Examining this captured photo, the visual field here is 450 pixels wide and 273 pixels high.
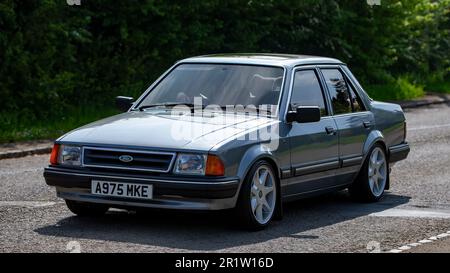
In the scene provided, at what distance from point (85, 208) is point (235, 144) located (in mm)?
1664

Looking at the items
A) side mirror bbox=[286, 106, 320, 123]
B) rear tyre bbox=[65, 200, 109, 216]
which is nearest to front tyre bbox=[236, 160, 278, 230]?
side mirror bbox=[286, 106, 320, 123]

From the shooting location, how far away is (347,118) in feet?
38.0

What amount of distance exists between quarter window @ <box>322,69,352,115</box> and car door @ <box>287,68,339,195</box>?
204mm

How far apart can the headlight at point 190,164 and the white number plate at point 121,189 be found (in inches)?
11.8

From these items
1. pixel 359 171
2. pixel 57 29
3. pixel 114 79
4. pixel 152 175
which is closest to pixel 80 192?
pixel 152 175

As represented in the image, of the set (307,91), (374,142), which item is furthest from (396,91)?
(307,91)

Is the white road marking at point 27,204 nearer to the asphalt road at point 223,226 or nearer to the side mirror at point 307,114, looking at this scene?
the asphalt road at point 223,226

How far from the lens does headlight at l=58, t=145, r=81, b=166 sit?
32.1 feet

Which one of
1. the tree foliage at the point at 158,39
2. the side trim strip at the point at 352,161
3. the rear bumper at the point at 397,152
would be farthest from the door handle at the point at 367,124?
the tree foliage at the point at 158,39

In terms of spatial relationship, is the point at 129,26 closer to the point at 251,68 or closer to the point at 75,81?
the point at 75,81

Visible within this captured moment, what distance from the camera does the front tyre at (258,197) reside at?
31.7ft

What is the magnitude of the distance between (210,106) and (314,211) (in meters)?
1.64

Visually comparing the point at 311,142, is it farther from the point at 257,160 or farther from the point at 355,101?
the point at 355,101

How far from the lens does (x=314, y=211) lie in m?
11.3
